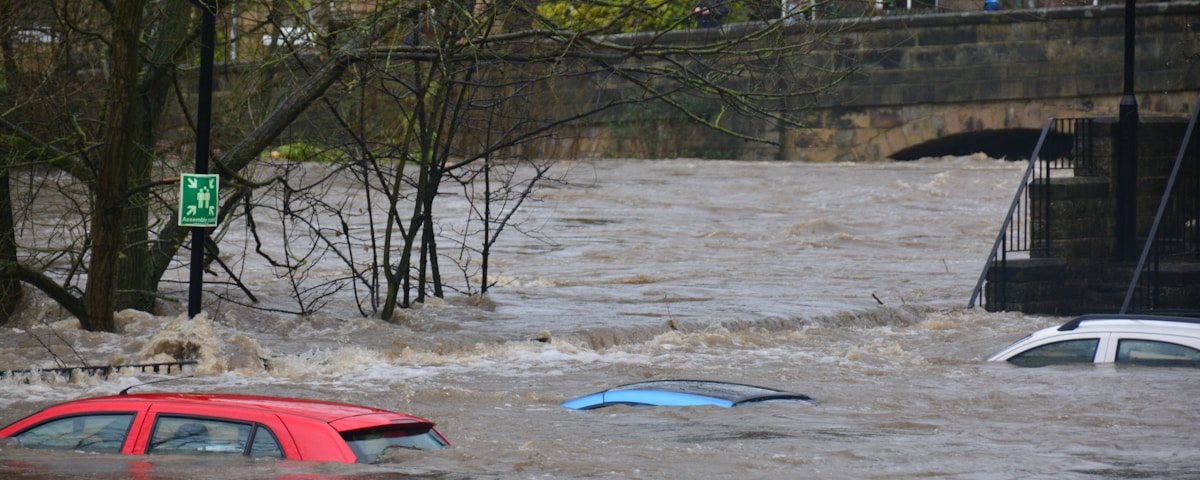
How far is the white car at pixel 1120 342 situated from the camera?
34.0 ft

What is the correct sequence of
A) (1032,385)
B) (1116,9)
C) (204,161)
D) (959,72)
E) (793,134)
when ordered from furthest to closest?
(793,134), (959,72), (1116,9), (204,161), (1032,385)

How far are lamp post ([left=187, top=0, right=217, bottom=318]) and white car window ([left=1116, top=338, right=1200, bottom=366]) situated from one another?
26.1 ft

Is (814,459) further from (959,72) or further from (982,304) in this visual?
(959,72)

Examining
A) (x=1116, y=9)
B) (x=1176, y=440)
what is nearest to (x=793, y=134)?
(x=1116, y=9)

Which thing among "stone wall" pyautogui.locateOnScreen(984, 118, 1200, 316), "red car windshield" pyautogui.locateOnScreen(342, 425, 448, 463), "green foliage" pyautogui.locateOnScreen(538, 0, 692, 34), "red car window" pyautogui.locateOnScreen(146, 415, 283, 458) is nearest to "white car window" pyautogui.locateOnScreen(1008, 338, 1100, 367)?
"green foliage" pyautogui.locateOnScreen(538, 0, 692, 34)

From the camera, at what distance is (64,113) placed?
14023mm

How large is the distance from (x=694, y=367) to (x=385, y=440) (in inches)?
313

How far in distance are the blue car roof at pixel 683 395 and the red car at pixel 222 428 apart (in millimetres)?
2488

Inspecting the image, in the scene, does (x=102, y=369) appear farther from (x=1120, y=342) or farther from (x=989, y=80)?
(x=989, y=80)

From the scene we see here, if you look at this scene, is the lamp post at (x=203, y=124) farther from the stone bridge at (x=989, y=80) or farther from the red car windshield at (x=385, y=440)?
the stone bridge at (x=989, y=80)

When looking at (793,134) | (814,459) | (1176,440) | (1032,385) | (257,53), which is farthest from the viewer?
(793,134)

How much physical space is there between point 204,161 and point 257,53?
404cm

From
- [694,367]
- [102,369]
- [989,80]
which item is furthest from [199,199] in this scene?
[989,80]

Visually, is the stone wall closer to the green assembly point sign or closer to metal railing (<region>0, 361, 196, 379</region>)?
the green assembly point sign
